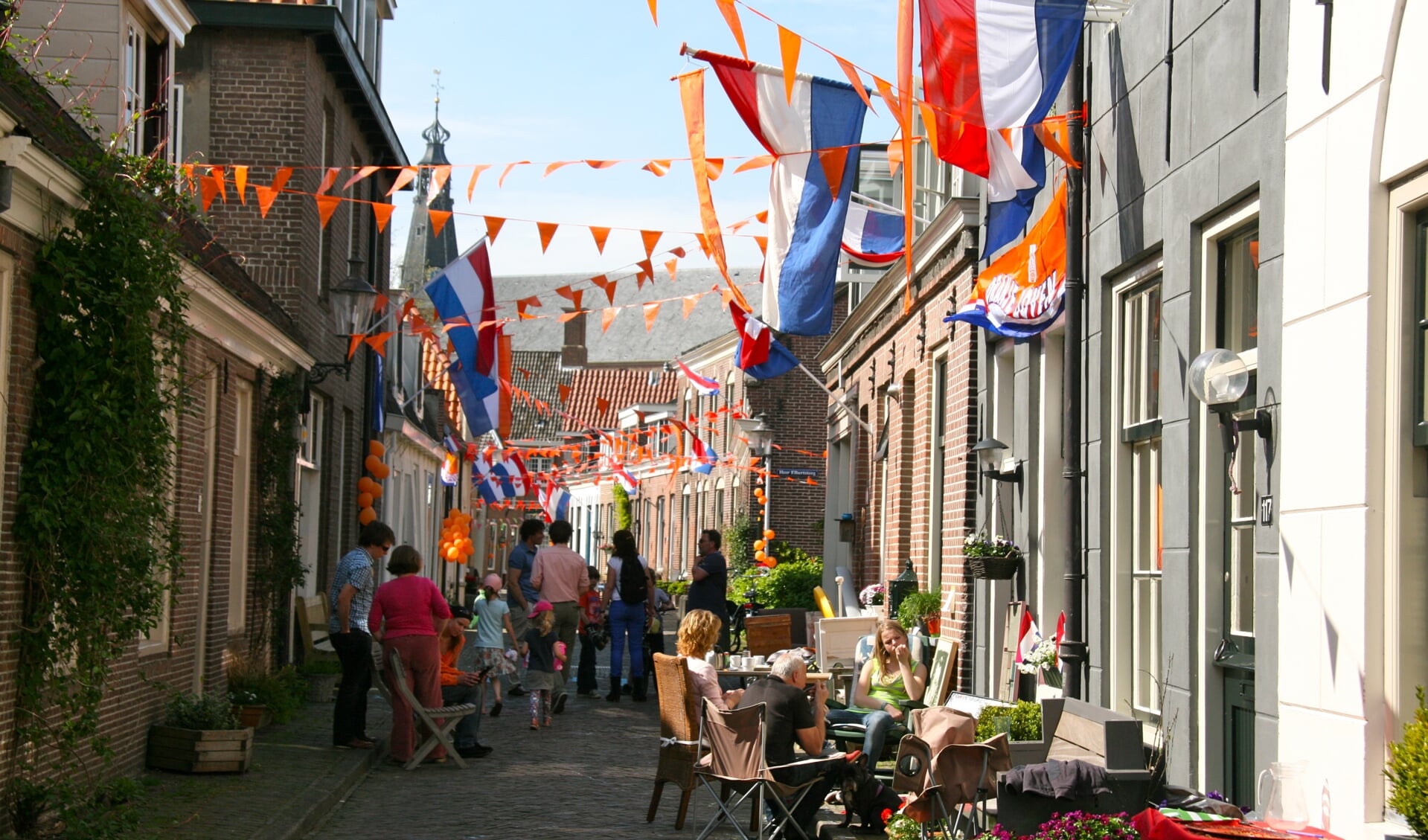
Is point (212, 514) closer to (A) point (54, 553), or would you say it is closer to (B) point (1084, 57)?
(A) point (54, 553)

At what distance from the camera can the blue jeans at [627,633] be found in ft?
51.8

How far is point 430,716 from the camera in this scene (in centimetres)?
1102

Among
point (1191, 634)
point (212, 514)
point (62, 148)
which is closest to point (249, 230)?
point (212, 514)

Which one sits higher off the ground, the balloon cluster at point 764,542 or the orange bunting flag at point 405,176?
the orange bunting flag at point 405,176

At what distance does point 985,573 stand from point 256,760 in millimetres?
5368

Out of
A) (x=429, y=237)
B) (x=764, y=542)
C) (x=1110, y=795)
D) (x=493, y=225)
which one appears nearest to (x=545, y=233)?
(x=493, y=225)

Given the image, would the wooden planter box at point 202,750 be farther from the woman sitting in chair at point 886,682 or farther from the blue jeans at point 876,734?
the blue jeans at point 876,734

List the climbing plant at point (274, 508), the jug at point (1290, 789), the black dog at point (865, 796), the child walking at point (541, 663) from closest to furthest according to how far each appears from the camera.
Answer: the jug at point (1290, 789), the black dog at point (865, 796), the child walking at point (541, 663), the climbing plant at point (274, 508)

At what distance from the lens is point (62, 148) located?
26.5 ft

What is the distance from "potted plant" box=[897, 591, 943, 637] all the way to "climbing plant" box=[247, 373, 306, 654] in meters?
5.98

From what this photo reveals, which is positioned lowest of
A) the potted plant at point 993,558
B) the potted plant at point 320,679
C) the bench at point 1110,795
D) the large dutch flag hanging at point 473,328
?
the potted plant at point 320,679

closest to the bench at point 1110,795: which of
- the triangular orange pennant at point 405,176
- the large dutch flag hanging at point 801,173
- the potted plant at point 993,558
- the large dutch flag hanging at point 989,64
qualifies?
the large dutch flag hanging at point 989,64

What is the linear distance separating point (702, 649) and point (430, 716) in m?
2.77

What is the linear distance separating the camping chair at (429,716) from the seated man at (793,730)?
138 inches
